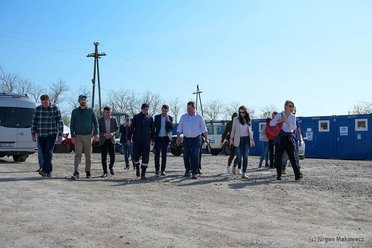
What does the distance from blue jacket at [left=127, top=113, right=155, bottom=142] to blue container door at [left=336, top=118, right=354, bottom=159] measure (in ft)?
59.5

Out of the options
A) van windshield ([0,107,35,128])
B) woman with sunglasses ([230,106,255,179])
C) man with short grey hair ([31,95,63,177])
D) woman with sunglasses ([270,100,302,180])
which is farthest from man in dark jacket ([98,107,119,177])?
van windshield ([0,107,35,128])

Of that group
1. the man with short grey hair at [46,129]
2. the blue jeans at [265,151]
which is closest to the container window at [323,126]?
the blue jeans at [265,151]

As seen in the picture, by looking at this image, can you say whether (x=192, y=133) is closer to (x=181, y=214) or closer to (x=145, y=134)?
(x=145, y=134)

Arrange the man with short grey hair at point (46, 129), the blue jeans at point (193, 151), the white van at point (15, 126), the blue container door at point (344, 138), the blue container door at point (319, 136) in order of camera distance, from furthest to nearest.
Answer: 1. the blue container door at point (319, 136)
2. the blue container door at point (344, 138)
3. the white van at point (15, 126)
4. the blue jeans at point (193, 151)
5. the man with short grey hair at point (46, 129)

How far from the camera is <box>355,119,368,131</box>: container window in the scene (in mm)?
24827

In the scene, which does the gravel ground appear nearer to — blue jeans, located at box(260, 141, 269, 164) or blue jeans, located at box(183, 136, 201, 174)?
blue jeans, located at box(183, 136, 201, 174)

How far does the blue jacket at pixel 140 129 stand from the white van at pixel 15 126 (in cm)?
725

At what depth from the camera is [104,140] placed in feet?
36.1

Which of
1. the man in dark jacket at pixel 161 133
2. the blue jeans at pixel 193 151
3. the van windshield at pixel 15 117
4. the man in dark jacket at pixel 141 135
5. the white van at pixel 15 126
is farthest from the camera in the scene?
the van windshield at pixel 15 117

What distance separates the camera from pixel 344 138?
84.2 feet

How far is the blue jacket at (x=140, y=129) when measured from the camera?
10312 millimetres

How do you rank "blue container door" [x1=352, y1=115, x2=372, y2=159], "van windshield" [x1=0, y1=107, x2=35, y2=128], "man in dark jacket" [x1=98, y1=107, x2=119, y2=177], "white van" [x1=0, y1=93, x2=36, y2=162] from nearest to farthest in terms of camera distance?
1. "man in dark jacket" [x1=98, y1=107, x2=119, y2=177]
2. "white van" [x1=0, y1=93, x2=36, y2=162]
3. "van windshield" [x1=0, y1=107, x2=35, y2=128]
4. "blue container door" [x1=352, y1=115, x2=372, y2=159]

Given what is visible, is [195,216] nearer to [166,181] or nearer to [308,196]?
[308,196]

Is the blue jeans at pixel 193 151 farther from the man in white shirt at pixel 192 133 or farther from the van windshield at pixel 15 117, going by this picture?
the van windshield at pixel 15 117
